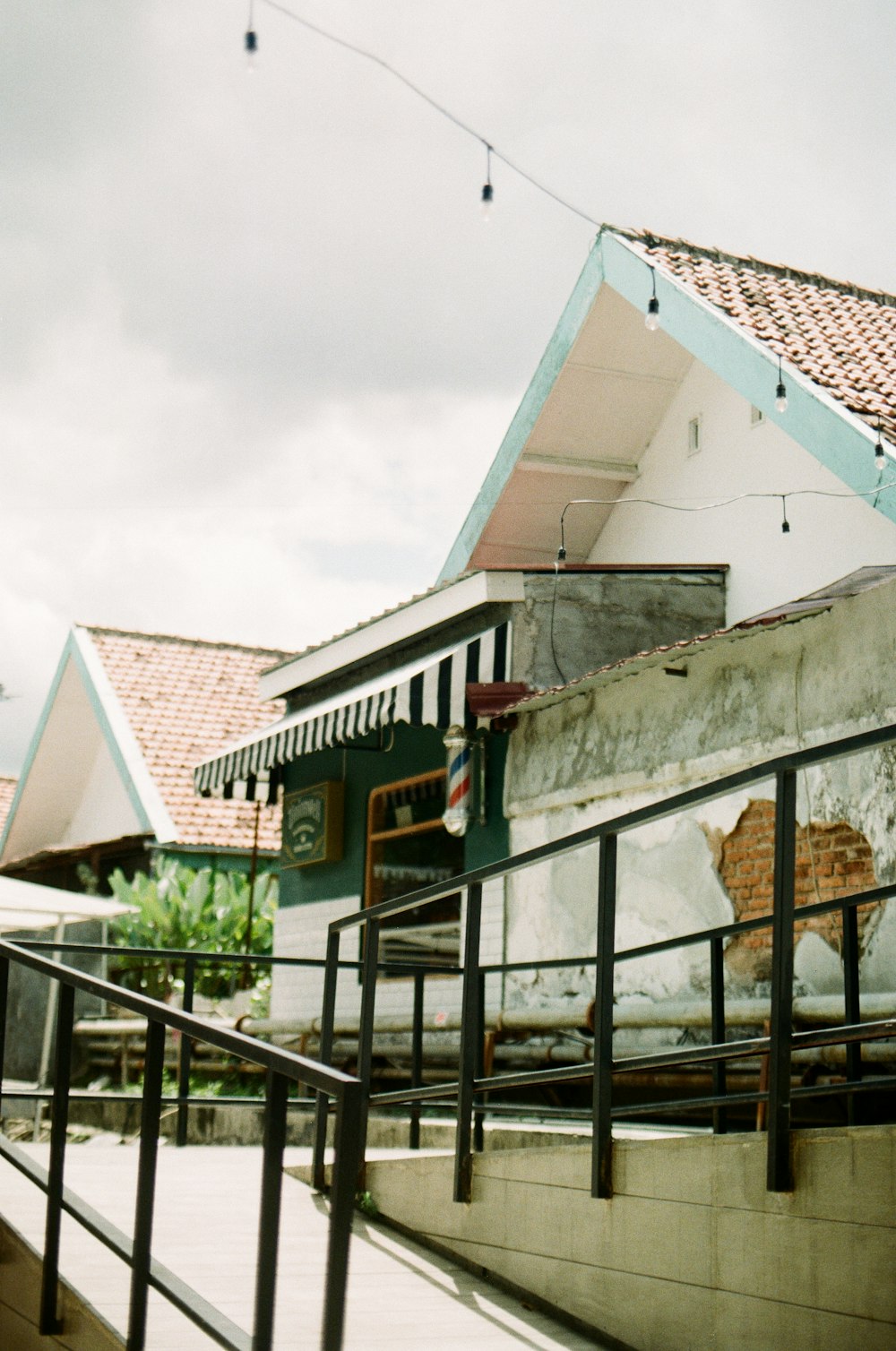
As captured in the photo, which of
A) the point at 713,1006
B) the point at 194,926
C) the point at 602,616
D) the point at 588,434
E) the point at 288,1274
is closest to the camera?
the point at 288,1274

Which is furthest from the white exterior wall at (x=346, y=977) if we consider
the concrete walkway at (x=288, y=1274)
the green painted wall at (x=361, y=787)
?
the concrete walkway at (x=288, y=1274)

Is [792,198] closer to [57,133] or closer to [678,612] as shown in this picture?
[678,612]

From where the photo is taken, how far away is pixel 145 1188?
→ 11.7 feet

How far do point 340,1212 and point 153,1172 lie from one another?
4.25 ft

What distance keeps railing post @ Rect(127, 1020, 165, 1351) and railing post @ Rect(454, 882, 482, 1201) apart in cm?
150

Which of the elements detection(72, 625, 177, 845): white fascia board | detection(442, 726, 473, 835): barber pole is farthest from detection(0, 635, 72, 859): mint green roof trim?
detection(442, 726, 473, 835): barber pole

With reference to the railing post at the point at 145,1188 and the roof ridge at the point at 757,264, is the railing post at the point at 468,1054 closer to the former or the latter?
the railing post at the point at 145,1188

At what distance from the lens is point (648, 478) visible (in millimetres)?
11305

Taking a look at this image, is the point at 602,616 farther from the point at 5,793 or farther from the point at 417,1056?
the point at 5,793

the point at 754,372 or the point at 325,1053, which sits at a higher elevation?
the point at 754,372

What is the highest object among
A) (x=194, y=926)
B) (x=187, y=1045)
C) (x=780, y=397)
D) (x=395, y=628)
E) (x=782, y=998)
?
(x=780, y=397)

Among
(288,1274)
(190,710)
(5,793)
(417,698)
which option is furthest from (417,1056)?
(5,793)

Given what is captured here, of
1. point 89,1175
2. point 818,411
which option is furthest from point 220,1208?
point 818,411

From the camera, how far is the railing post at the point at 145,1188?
3.48 m
